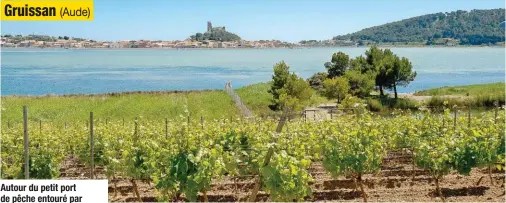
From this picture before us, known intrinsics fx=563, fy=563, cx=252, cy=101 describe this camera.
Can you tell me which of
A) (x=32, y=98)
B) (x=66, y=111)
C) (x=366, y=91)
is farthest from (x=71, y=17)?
(x=366, y=91)

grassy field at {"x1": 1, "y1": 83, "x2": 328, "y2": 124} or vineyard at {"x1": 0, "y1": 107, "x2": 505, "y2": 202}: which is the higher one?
vineyard at {"x1": 0, "y1": 107, "x2": 505, "y2": 202}

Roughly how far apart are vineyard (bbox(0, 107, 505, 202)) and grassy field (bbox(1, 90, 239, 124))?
60.6 ft

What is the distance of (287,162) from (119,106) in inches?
1072

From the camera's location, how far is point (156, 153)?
30.6 feet

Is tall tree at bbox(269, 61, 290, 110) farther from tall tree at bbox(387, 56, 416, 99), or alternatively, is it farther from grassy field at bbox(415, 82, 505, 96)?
grassy field at bbox(415, 82, 505, 96)

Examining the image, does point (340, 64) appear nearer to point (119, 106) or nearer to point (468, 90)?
point (468, 90)

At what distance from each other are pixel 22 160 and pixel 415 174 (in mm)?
8268

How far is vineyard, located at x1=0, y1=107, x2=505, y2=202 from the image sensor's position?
819cm

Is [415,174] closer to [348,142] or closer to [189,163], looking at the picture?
[348,142]
